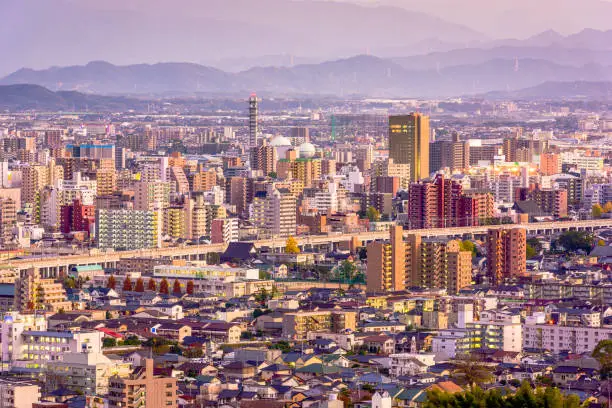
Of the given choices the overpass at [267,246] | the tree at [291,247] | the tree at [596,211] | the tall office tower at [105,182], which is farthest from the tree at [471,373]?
the tree at [596,211]

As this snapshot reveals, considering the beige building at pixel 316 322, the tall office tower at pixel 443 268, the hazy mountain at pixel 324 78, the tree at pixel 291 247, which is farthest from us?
the hazy mountain at pixel 324 78

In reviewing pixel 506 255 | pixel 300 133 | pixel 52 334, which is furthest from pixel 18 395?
pixel 300 133

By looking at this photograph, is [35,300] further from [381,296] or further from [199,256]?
[199,256]

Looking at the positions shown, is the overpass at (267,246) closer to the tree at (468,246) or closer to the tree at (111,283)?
the tree at (468,246)

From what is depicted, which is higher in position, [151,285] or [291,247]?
[151,285]

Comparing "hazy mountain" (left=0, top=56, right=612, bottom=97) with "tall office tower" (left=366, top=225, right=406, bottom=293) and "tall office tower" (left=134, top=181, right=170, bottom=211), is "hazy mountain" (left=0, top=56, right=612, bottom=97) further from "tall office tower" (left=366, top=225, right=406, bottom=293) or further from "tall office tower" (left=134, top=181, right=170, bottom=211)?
"tall office tower" (left=366, top=225, right=406, bottom=293)

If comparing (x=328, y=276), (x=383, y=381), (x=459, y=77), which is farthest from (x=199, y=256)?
(x=459, y=77)

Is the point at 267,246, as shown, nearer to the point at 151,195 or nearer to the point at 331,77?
the point at 151,195
